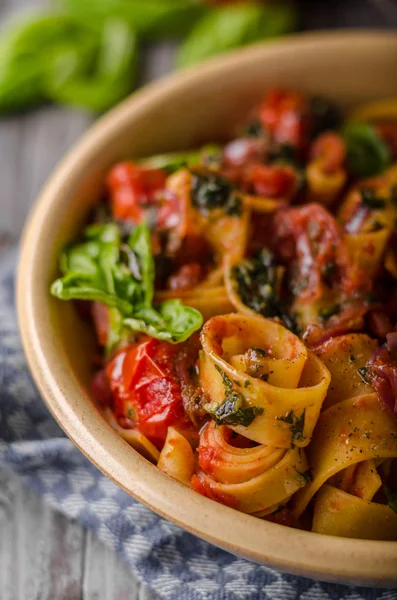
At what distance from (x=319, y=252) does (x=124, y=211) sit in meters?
1.39

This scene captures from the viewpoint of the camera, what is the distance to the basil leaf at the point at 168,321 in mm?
4117

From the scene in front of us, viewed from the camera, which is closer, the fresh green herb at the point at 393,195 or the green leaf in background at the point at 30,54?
the fresh green herb at the point at 393,195

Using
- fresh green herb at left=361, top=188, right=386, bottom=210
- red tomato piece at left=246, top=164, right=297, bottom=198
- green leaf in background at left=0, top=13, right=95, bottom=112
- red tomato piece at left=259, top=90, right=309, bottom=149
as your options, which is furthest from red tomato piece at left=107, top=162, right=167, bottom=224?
green leaf in background at left=0, top=13, right=95, bottom=112

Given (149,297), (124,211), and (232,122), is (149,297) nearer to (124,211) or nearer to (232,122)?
(124,211)

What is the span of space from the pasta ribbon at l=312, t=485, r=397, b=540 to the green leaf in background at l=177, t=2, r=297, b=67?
15.2ft

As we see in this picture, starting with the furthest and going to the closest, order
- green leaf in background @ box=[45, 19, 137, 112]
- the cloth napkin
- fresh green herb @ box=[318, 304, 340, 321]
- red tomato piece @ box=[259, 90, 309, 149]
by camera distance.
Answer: green leaf in background @ box=[45, 19, 137, 112], red tomato piece @ box=[259, 90, 309, 149], fresh green herb @ box=[318, 304, 340, 321], the cloth napkin

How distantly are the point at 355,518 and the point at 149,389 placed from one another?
4.26 feet

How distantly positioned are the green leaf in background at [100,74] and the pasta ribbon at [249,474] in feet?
13.5

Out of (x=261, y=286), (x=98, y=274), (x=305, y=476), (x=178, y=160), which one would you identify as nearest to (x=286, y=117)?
(x=178, y=160)

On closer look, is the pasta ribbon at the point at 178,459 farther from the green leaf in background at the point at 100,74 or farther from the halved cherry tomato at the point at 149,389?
the green leaf in background at the point at 100,74

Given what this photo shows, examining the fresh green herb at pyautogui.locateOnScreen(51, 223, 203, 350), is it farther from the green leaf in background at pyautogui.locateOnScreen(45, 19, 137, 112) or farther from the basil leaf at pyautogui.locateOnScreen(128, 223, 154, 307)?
the green leaf in background at pyautogui.locateOnScreen(45, 19, 137, 112)

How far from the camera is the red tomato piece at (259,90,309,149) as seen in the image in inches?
217

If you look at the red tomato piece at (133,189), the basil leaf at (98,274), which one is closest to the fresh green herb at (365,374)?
the basil leaf at (98,274)

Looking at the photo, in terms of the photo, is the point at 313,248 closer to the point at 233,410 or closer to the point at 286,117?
the point at 233,410
